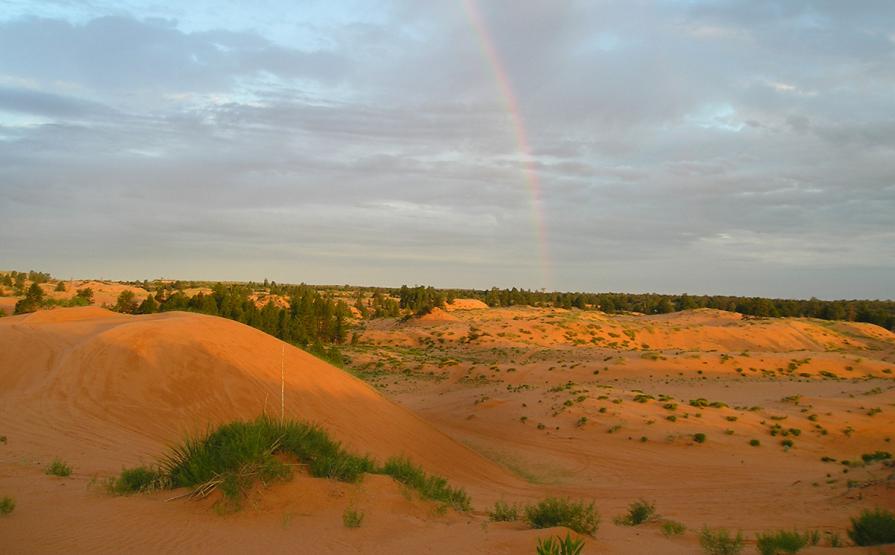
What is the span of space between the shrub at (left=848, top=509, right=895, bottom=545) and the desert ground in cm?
75

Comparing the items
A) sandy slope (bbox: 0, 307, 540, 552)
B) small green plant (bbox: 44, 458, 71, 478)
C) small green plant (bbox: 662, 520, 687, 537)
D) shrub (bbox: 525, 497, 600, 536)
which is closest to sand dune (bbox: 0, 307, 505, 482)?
sandy slope (bbox: 0, 307, 540, 552)

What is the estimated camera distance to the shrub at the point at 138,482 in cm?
937

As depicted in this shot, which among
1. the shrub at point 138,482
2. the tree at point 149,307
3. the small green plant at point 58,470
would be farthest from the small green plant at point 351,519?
the tree at point 149,307

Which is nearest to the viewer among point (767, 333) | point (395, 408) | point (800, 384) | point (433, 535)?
point (433, 535)

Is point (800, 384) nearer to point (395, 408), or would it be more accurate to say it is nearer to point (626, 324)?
point (395, 408)

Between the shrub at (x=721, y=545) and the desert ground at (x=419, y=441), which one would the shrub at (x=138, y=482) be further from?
the shrub at (x=721, y=545)

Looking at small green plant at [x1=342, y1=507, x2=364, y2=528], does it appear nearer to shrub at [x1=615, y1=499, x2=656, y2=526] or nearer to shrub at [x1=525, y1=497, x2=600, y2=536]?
shrub at [x1=525, y1=497, x2=600, y2=536]

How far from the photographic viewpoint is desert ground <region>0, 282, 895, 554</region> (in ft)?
27.5

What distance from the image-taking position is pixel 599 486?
17.5 metres

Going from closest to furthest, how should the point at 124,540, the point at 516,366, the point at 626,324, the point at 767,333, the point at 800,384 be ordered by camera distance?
the point at 124,540 → the point at 800,384 → the point at 516,366 → the point at 767,333 → the point at 626,324

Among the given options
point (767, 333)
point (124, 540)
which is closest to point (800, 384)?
point (767, 333)

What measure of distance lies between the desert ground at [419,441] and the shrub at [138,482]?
0.94 feet

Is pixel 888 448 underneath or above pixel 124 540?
underneath

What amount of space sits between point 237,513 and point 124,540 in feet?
4.89
